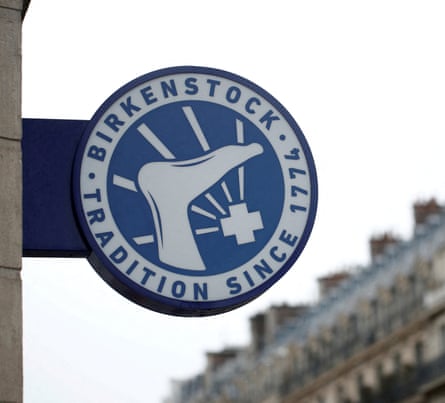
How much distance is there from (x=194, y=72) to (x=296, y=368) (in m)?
75.9

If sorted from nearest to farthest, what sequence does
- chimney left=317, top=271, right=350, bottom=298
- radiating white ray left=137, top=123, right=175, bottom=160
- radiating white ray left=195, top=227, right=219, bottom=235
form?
radiating white ray left=195, top=227, right=219, bottom=235
radiating white ray left=137, top=123, right=175, bottom=160
chimney left=317, top=271, right=350, bottom=298

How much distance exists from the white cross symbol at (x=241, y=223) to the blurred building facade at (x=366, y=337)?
57456 mm

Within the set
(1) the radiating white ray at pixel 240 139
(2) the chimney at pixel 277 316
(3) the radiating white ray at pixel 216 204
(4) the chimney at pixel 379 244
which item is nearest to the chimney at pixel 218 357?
(2) the chimney at pixel 277 316

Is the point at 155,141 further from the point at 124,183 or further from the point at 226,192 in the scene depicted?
the point at 226,192

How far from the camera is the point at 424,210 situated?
72375mm

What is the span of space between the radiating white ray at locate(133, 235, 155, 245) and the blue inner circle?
1cm

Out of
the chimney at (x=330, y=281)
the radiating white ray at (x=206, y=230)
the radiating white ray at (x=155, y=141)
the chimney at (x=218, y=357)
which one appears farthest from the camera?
the chimney at (x=218, y=357)

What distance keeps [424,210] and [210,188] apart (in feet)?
217

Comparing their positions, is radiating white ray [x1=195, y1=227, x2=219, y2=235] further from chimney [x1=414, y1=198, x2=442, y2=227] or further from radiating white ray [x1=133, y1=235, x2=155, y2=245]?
chimney [x1=414, y1=198, x2=442, y2=227]

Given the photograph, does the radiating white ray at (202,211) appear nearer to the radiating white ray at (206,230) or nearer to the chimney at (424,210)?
the radiating white ray at (206,230)

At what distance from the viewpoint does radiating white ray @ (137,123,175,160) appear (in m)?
6.82

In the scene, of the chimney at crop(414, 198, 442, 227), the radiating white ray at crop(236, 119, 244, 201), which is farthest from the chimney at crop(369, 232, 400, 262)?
the radiating white ray at crop(236, 119, 244, 201)

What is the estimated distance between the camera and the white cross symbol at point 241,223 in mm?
6750

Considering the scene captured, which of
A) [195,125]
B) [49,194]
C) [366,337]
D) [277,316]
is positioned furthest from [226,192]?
[277,316]
